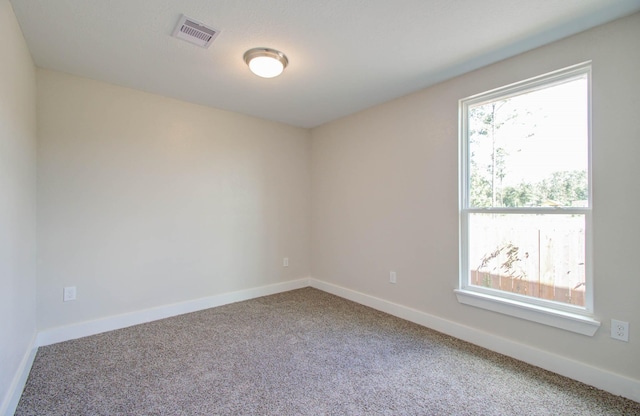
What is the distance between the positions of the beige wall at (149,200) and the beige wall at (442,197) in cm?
82

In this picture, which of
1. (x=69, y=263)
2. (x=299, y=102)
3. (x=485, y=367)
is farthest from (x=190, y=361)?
(x=299, y=102)

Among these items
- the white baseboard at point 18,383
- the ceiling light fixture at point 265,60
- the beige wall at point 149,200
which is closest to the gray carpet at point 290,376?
the white baseboard at point 18,383

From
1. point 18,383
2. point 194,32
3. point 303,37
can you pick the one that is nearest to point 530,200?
point 303,37

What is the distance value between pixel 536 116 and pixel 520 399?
2.03 metres

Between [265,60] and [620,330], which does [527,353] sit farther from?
[265,60]

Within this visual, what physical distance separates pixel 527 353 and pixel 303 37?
290 centimetres

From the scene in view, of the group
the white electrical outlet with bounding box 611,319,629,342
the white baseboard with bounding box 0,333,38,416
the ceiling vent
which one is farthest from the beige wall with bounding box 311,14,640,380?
the white baseboard with bounding box 0,333,38,416

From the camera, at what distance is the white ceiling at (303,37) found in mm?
1737

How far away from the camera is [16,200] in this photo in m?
1.87

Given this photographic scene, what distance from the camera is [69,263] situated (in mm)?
2576

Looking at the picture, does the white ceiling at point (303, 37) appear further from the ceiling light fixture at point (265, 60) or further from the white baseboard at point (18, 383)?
the white baseboard at point (18, 383)

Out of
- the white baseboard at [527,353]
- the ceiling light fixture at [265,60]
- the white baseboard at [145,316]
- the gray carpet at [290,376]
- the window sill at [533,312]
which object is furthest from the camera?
the white baseboard at [145,316]

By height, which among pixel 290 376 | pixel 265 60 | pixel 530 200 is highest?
pixel 265 60

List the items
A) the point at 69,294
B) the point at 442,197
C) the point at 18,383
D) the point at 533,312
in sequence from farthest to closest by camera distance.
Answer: the point at 442,197 → the point at 69,294 → the point at 533,312 → the point at 18,383
